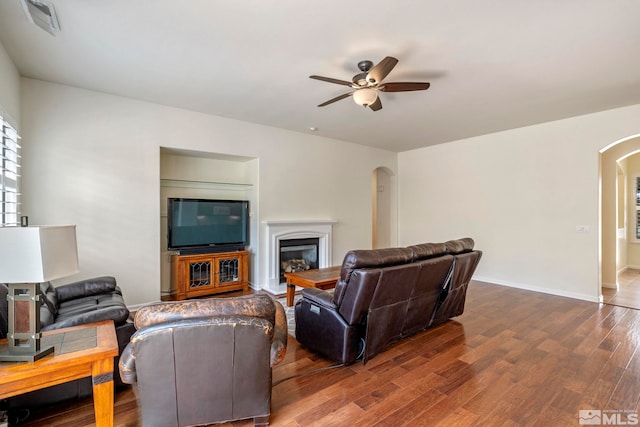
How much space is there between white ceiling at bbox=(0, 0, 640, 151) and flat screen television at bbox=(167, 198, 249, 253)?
1.51 meters

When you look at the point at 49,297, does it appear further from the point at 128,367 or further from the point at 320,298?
the point at 320,298

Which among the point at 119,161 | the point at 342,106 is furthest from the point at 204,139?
the point at 342,106

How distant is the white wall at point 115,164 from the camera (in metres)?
3.46

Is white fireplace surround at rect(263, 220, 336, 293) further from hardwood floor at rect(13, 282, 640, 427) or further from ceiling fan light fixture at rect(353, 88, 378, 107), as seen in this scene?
ceiling fan light fixture at rect(353, 88, 378, 107)

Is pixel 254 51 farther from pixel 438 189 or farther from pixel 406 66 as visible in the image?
pixel 438 189

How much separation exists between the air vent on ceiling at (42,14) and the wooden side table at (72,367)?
89.2 inches

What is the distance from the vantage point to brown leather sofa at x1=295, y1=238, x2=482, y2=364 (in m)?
2.40

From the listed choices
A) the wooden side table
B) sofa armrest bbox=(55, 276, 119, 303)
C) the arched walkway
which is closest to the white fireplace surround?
sofa armrest bbox=(55, 276, 119, 303)

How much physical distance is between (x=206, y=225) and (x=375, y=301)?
334 centimetres

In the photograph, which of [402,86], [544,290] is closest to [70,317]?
[402,86]

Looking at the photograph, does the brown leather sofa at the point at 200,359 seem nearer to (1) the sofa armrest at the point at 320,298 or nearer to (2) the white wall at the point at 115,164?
(1) the sofa armrest at the point at 320,298

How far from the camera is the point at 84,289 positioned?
297cm

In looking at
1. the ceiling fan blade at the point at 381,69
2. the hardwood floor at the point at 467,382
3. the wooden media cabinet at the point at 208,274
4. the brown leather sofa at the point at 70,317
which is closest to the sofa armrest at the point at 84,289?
the brown leather sofa at the point at 70,317

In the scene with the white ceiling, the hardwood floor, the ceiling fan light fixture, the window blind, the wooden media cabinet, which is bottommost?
the hardwood floor
